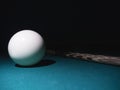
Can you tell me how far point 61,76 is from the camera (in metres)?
3.77

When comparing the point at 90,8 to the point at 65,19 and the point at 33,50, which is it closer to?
the point at 65,19

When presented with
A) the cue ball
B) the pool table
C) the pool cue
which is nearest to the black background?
the pool cue

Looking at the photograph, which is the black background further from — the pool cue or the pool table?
the pool table

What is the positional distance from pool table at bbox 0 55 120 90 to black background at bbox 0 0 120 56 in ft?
4.92

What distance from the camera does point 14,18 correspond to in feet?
20.2

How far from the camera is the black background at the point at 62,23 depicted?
6137mm

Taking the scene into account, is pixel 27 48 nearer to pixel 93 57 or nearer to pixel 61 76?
pixel 61 76

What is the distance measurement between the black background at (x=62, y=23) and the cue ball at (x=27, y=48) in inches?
74.5

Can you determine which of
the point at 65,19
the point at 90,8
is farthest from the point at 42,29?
the point at 90,8

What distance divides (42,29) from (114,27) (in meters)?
1.54

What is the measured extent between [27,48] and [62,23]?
2379 millimetres

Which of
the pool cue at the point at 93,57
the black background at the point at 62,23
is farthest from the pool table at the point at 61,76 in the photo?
the black background at the point at 62,23

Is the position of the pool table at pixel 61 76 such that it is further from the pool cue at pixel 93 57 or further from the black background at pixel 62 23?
the black background at pixel 62 23

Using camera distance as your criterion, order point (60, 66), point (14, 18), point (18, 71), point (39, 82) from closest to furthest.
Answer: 1. point (39, 82)
2. point (18, 71)
3. point (60, 66)
4. point (14, 18)
